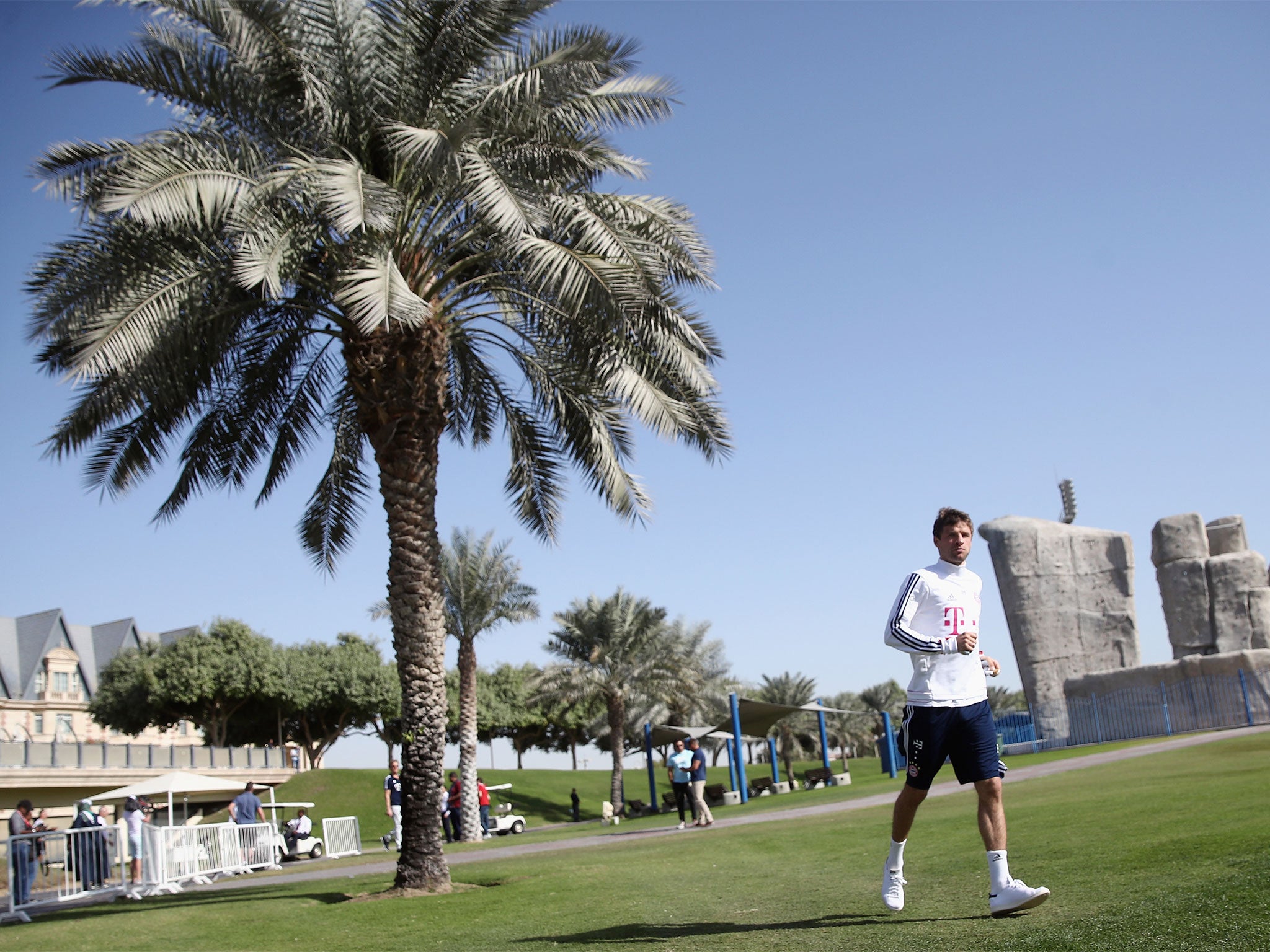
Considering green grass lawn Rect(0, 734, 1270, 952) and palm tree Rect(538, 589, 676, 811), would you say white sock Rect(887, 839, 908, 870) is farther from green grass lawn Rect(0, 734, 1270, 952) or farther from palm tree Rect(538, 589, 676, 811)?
palm tree Rect(538, 589, 676, 811)

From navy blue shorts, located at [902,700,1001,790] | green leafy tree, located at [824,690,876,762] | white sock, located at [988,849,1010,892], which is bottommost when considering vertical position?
green leafy tree, located at [824,690,876,762]

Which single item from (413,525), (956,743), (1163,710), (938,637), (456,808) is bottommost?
(456,808)

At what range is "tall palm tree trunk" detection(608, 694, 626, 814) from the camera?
39.4 meters

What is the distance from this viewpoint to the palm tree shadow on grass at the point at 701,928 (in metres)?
5.15

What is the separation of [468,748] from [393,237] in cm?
2070

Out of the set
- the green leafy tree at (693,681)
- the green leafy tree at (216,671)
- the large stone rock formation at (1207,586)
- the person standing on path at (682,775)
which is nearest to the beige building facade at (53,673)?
the green leafy tree at (216,671)

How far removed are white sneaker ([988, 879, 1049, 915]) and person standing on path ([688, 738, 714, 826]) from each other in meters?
15.9

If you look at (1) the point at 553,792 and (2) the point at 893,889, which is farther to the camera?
(1) the point at 553,792

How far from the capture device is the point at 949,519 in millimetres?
5543

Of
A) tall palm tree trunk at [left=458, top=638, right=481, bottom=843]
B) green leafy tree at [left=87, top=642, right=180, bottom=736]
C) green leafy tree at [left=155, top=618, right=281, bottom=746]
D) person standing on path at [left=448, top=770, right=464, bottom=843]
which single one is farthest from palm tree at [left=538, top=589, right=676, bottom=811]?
green leafy tree at [left=87, top=642, right=180, bottom=736]

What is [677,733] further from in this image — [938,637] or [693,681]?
[938,637]

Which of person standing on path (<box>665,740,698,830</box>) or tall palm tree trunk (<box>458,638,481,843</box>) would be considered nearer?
person standing on path (<box>665,740,698,830</box>)

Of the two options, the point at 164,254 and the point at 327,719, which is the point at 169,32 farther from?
the point at 327,719

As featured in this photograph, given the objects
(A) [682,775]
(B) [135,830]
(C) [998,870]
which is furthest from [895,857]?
(A) [682,775]
